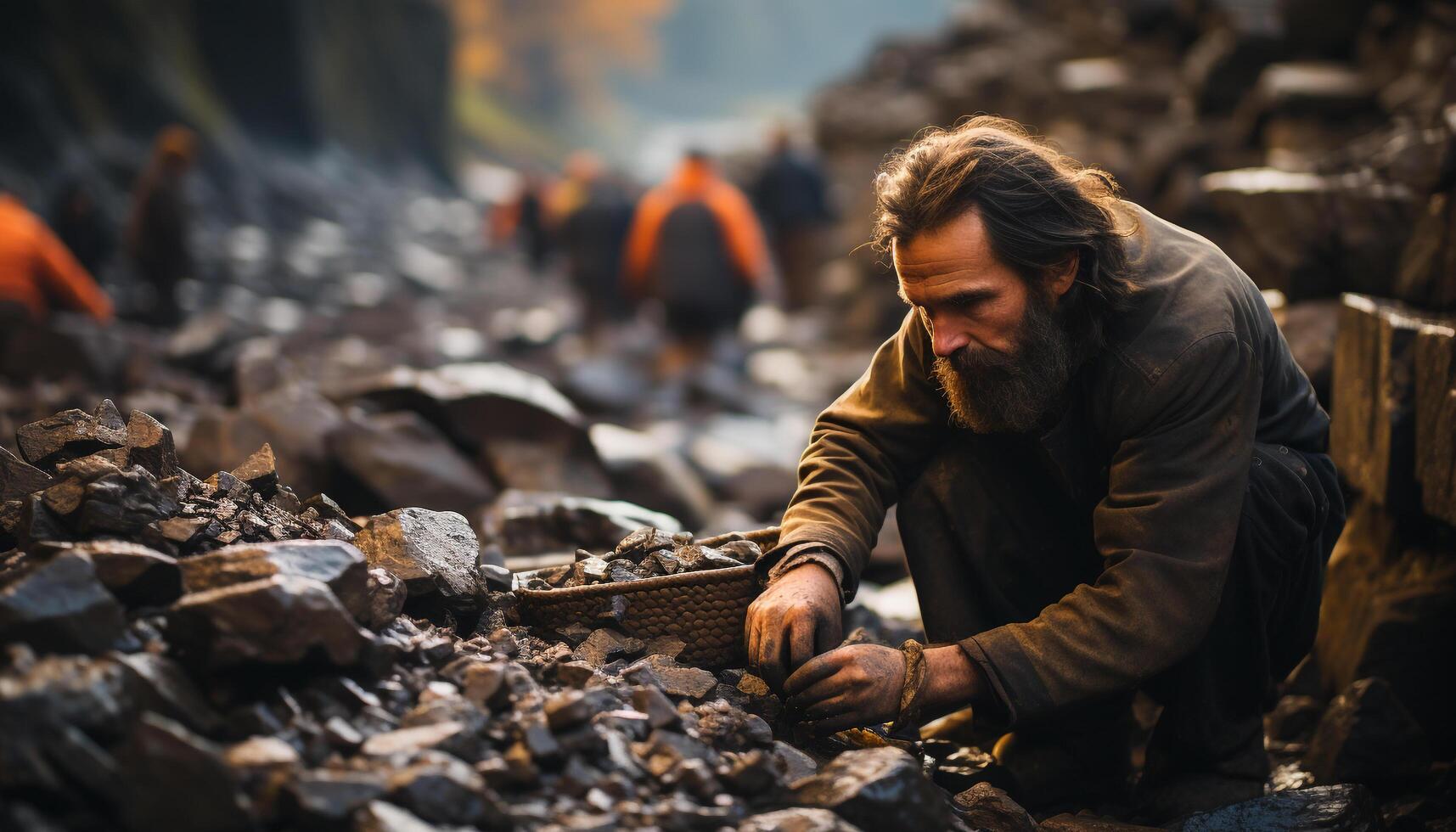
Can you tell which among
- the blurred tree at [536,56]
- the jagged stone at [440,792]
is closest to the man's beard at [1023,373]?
the jagged stone at [440,792]

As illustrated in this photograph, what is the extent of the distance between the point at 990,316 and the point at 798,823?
43.0 inches

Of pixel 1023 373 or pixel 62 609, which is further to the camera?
pixel 1023 373

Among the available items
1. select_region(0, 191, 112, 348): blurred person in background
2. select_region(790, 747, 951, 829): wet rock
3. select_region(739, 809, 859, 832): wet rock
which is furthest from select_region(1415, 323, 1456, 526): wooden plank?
select_region(0, 191, 112, 348): blurred person in background

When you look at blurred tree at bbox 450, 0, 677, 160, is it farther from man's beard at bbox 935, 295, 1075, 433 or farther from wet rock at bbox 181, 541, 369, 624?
wet rock at bbox 181, 541, 369, 624

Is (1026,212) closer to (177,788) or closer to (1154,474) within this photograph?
(1154,474)

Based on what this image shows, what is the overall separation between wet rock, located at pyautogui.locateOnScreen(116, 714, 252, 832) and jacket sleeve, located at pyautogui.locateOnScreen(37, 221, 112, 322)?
571 centimetres

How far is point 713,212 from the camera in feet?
28.8

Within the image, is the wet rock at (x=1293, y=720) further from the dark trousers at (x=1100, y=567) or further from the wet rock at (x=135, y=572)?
the wet rock at (x=135, y=572)

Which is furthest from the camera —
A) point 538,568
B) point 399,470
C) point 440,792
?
point 399,470

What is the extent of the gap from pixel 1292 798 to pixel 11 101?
12.2 meters

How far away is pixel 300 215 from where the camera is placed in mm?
16625

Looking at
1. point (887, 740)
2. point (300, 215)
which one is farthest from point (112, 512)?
point (300, 215)

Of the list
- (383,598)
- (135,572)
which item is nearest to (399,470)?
(383,598)

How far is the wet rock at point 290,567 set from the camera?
2.02 metres
